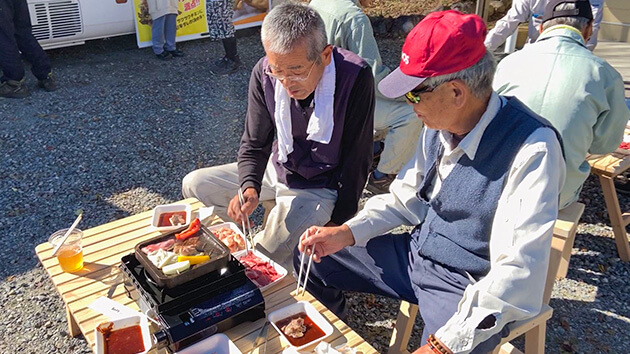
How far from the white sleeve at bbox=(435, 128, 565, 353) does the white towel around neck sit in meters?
1.22

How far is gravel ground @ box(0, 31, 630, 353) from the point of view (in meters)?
3.21

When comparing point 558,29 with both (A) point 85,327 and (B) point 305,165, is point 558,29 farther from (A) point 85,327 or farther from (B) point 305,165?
(A) point 85,327

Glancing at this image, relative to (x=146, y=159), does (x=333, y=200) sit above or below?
above

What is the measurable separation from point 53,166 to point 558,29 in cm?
433

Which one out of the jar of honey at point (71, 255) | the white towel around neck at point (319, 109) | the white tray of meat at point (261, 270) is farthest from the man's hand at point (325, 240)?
the jar of honey at point (71, 255)

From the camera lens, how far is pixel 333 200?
3.11m

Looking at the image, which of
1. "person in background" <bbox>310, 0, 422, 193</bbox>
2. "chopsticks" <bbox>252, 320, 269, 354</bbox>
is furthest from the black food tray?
"person in background" <bbox>310, 0, 422, 193</bbox>

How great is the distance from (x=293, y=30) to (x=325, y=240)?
102 centimetres

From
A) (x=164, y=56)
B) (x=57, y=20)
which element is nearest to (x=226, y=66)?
(x=164, y=56)

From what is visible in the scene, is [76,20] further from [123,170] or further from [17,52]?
[123,170]

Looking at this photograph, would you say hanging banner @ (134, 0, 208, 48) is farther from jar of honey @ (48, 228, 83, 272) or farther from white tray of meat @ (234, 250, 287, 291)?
white tray of meat @ (234, 250, 287, 291)

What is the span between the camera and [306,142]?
10.0ft

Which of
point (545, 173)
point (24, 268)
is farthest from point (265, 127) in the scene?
point (24, 268)

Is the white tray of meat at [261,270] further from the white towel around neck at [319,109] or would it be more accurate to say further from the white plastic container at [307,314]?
the white towel around neck at [319,109]
